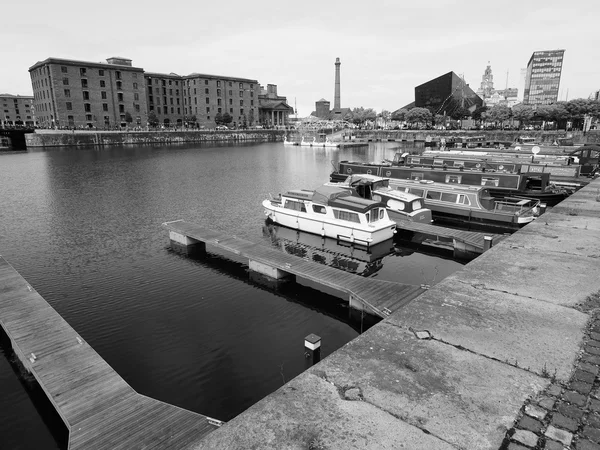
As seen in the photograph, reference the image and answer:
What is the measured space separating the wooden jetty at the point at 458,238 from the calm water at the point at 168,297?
187 cm

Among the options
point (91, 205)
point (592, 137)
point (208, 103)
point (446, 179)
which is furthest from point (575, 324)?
point (208, 103)

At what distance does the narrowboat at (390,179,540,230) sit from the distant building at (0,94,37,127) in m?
204

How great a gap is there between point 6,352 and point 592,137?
125 m

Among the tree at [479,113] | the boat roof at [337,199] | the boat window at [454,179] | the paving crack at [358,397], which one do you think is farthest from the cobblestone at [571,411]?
the tree at [479,113]

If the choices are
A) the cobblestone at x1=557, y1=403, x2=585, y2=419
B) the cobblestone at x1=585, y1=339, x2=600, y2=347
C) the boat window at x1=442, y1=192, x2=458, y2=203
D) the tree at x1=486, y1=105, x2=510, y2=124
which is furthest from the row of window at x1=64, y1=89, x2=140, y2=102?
the cobblestone at x1=557, y1=403, x2=585, y2=419

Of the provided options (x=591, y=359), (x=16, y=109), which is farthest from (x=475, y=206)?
(x=16, y=109)

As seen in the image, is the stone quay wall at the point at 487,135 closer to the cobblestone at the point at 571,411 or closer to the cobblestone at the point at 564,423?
the cobblestone at the point at 571,411

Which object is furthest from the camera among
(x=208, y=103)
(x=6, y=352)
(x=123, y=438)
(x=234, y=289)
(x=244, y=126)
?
(x=244, y=126)

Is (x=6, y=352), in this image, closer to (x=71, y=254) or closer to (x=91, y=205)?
(x=71, y=254)

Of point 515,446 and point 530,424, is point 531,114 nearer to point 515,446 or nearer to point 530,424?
point 530,424

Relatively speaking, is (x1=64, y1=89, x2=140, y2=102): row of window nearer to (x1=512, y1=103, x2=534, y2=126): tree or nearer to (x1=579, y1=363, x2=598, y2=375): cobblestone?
(x1=512, y1=103, x2=534, y2=126): tree

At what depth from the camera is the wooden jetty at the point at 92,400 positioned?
361 inches

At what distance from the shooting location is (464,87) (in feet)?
581

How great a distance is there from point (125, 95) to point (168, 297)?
131 meters
